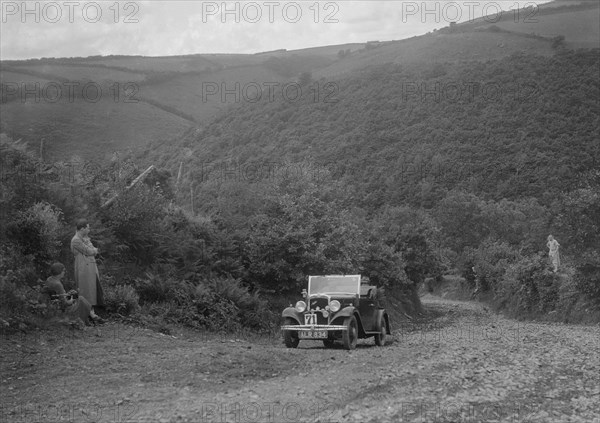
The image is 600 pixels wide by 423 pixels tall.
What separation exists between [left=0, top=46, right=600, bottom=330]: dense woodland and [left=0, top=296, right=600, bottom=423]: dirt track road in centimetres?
249

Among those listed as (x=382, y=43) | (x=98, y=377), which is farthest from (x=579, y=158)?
(x=98, y=377)

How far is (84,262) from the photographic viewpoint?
50.8 ft

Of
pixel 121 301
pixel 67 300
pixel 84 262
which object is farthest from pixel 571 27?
pixel 67 300

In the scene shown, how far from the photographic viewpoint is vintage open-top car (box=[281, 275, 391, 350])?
51.7 ft

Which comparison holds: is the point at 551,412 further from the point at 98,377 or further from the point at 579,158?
the point at 579,158

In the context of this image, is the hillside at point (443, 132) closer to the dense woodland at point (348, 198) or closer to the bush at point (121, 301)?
the dense woodland at point (348, 198)

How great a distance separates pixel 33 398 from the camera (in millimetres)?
10117

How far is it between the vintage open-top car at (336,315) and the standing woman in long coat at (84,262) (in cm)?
435

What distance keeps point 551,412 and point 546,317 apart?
71.4 ft

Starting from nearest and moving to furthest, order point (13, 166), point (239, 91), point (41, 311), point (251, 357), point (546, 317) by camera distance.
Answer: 1. point (251, 357)
2. point (41, 311)
3. point (13, 166)
4. point (546, 317)
5. point (239, 91)

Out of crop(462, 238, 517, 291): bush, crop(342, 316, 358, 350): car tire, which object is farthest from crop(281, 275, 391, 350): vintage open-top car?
crop(462, 238, 517, 291): bush

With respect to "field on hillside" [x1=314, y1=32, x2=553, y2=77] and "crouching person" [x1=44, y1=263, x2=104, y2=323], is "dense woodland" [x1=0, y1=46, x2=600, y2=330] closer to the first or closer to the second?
"crouching person" [x1=44, y1=263, x2=104, y2=323]

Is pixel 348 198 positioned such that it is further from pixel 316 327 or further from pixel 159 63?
pixel 159 63

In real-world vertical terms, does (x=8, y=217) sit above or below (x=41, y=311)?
above
